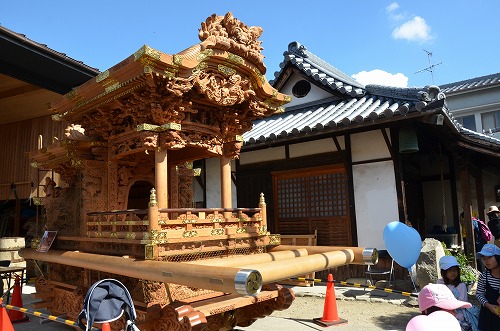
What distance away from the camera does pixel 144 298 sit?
484 centimetres

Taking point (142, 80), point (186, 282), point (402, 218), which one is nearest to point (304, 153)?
point (402, 218)

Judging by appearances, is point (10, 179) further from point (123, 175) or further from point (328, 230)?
point (328, 230)

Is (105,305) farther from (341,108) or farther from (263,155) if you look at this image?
(341,108)

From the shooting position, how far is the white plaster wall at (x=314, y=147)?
10530 millimetres

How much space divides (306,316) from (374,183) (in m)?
3.98

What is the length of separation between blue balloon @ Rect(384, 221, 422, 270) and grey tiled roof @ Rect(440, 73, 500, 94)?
1783cm

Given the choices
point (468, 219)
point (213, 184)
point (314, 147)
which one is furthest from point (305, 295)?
point (213, 184)

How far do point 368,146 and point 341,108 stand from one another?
5.91 ft

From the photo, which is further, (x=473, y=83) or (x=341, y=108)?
(x=473, y=83)

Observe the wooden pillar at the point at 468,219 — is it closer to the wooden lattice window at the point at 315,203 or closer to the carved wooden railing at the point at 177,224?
the wooden lattice window at the point at 315,203

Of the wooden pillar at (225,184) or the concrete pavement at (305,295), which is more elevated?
the wooden pillar at (225,184)

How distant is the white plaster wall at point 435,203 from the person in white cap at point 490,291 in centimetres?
868

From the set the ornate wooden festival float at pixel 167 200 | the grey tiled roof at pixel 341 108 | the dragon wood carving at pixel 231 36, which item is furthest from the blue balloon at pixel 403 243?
the dragon wood carving at pixel 231 36

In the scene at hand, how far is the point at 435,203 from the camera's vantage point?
1274 cm
